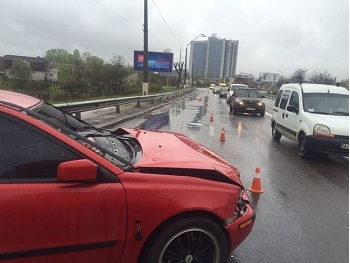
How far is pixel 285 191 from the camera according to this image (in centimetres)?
583

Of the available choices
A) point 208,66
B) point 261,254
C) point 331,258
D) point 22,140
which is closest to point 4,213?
point 22,140

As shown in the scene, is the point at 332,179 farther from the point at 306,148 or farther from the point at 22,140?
the point at 22,140

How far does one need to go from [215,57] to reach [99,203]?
110m

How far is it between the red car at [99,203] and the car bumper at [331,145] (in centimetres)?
544

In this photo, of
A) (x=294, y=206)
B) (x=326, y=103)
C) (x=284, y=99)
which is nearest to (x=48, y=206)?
(x=294, y=206)

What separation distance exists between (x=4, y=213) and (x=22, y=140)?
1.63 ft

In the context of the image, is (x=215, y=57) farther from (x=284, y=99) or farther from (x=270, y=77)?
(x=284, y=99)

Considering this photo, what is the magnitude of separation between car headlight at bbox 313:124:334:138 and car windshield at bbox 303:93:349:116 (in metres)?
0.99

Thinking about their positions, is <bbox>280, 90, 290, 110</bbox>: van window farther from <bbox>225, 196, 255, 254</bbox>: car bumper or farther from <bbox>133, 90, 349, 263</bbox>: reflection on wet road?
<bbox>225, 196, 255, 254</bbox>: car bumper

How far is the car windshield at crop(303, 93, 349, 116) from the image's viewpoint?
347 inches

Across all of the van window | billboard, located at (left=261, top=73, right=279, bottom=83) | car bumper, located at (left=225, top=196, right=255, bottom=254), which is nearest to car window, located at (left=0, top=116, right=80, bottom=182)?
car bumper, located at (left=225, top=196, right=255, bottom=254)

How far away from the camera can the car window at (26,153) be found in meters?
2.36

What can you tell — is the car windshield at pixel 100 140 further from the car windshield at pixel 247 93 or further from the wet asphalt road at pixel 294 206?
the car windshield at pixel 247 93

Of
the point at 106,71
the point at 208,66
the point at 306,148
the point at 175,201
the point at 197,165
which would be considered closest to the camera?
the point at 175,201
